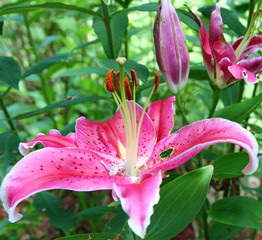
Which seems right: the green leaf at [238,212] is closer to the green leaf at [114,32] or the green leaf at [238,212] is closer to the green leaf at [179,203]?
the green leaf at [179,203]

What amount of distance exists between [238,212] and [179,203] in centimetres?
26

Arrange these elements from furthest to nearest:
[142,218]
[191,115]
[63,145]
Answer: [191,115]
[63,145]
[142,218]

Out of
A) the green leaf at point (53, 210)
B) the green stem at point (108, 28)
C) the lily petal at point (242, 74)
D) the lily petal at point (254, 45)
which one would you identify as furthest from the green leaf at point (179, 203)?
the green leaf at point (53, 210)

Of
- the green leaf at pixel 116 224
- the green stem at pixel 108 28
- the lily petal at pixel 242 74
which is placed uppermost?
the green stem at pixel 108 28

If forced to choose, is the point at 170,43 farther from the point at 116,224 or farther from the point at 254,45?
the point at 116,224

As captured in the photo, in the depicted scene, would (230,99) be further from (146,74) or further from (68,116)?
(68,116)

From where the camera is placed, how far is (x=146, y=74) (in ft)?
2.30

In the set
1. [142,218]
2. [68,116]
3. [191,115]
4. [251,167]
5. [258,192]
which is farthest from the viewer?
[68,116]

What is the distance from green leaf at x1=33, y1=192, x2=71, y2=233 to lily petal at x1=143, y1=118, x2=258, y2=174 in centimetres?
57

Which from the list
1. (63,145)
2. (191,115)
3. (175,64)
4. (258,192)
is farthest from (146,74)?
(191,115)

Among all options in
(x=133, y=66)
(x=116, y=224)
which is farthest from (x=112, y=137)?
(x=116, y=224)

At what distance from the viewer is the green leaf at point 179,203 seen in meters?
0.54

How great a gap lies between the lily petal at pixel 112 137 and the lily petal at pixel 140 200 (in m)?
0.19

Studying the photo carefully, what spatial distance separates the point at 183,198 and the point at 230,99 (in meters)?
0.60
